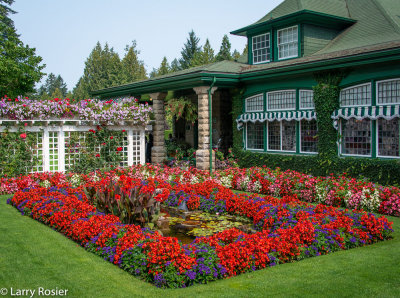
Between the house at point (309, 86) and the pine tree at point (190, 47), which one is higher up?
the pine tree at point (190, 47)

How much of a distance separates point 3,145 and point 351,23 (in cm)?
1401

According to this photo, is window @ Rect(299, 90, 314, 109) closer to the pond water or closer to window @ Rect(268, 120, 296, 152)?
window @ Rect(268, 120, 296, 152)

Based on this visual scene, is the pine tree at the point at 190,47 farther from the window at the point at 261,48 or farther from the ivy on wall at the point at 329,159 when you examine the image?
the ivy on wall at the point at 329,159

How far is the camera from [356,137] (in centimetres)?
1321

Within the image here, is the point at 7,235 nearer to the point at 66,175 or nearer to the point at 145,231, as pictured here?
the point at 145,231

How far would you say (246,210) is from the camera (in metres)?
9.37

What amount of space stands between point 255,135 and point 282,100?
205 cm

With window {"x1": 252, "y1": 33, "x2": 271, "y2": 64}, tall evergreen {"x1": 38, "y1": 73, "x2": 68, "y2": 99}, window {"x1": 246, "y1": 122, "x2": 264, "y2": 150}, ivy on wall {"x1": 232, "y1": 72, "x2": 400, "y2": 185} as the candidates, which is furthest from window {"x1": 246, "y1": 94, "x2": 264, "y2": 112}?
tall evergreen {"x1": 38, "y1": 73, "x2": 68, "y2": 99}

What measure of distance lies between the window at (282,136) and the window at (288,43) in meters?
3.00

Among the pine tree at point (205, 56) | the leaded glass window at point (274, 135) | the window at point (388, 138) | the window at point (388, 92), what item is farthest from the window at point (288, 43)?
the pine tree at point (205, 56)

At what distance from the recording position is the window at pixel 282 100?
15.3 metres

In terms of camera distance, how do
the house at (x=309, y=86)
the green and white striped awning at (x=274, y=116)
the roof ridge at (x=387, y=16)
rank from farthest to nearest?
the green and white striped awning at (x=274, y=116) → the roof ridge at (x=387, y=16) → the house at (x=309, y=86)

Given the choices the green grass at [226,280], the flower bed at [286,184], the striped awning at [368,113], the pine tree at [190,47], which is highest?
the pine tree at [190,47]

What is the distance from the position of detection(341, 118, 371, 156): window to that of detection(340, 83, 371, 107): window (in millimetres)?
523
